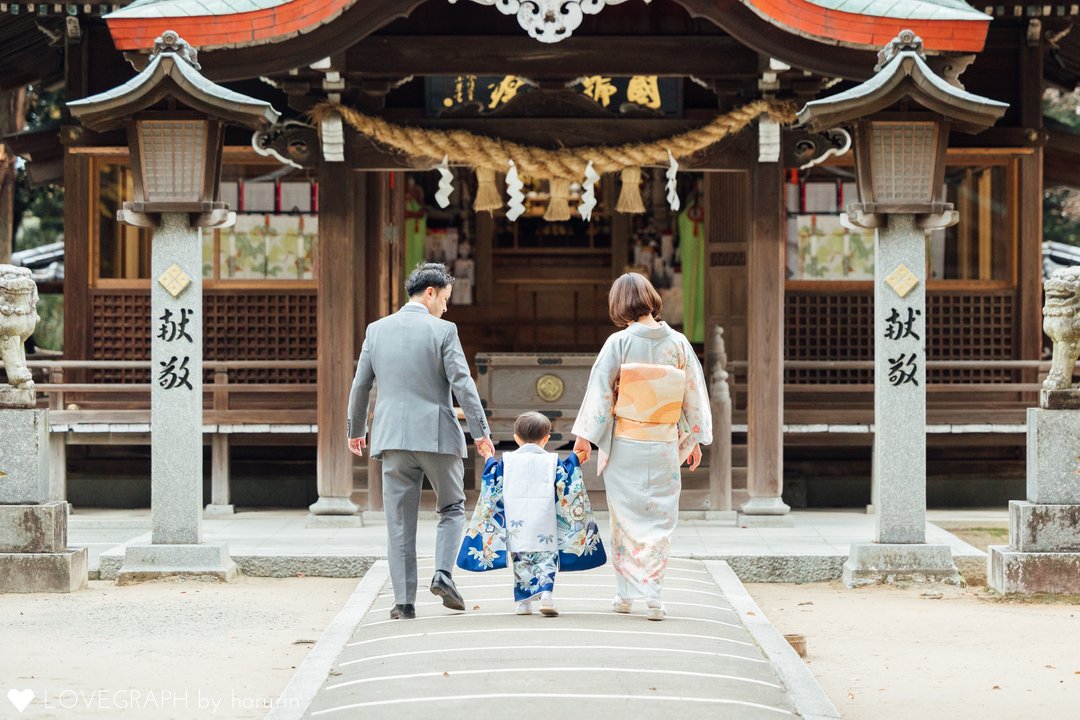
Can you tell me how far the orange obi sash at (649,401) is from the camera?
7.63 m

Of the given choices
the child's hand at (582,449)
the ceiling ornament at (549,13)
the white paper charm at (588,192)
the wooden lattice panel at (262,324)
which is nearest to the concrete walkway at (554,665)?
the child's hand at (582,449)

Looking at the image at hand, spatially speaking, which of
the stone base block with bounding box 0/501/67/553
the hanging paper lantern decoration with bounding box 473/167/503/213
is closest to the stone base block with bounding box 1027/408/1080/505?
the hanging paper lantern decoration with bounding box 473/167/503/213

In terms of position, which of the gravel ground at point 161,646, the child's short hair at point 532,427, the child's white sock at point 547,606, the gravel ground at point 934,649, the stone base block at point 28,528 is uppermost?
the child's short hair at point 532,427

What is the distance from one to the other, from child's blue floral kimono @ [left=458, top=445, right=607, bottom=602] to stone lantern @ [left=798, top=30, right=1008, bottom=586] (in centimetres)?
307

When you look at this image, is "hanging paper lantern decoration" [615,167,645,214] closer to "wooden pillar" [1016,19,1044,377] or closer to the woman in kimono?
"wooden pillar" [1016,19,1044,377]

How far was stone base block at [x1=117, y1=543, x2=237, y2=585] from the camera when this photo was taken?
986cm

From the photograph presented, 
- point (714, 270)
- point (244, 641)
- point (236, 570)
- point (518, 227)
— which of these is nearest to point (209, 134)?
point (236, 570)

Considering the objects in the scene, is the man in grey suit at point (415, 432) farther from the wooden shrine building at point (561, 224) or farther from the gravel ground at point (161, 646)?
the wooden shrine building at point (561, 224)

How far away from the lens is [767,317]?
1170cm

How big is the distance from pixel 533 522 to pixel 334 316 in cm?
482

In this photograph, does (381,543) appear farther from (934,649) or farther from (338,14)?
(934,649)

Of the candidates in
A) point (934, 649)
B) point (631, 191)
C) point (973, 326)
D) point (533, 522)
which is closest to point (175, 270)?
point (533, 522)

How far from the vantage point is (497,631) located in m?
7.04

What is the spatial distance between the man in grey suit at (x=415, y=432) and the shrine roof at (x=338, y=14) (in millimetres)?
3882
